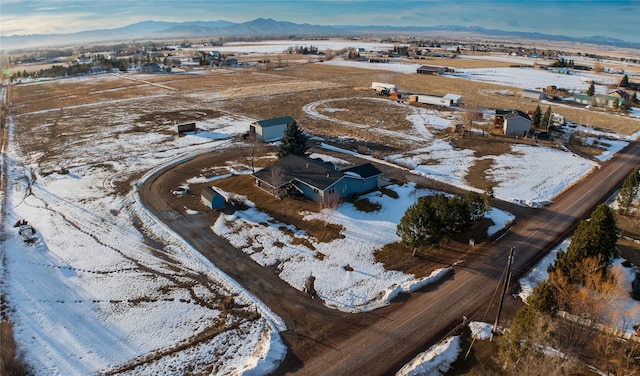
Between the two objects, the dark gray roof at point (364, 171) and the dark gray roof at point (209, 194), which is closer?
the dark gray roof at point (209, 194)

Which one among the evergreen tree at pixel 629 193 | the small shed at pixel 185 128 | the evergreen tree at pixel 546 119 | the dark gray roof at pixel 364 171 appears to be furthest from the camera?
the small shed at pixel 185 128

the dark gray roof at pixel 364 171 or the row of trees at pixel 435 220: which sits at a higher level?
the dark gray roof at pixel 364 171

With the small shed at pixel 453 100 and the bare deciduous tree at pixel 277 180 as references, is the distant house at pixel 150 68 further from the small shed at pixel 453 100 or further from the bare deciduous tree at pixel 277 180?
the bare deciduous tree at pixel 277 180

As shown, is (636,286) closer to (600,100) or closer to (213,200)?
(213,200)

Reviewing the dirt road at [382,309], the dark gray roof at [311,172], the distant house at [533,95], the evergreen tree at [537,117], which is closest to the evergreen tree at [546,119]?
the evergreen tree at [537,117]

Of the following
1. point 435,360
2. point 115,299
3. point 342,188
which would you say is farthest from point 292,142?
point 435,360

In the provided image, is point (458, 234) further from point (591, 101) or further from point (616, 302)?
point (591, 101)

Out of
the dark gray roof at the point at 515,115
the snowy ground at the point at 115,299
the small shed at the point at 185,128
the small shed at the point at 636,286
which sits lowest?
the snowy ground at the point at 115,299

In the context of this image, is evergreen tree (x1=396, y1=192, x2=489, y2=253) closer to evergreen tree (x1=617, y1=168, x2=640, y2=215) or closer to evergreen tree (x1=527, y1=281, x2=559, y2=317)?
evergreen tree (x1=527, y1=281, x2=559, y2=317)
